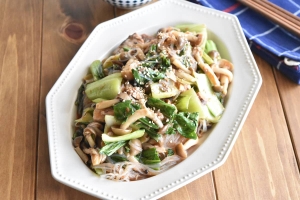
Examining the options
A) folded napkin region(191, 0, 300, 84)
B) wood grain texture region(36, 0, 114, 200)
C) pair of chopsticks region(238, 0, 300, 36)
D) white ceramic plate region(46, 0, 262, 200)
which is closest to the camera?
white ceramic plate region(46, 0, 262, 200)

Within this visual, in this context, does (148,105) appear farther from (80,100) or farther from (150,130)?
(80,100)

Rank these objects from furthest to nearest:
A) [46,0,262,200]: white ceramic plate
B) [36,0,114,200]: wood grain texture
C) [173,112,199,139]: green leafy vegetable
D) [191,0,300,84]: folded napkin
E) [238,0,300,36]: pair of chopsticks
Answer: [238,0,300,36]: pair of chopsticks < [191,0,300,84]: folded napkin < [36,0,114,200]: wood grain texture < [173,112,199,139]: green leafy vegetable < [46,0,262,200]: white ceramic plate

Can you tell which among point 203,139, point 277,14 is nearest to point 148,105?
point 203,139

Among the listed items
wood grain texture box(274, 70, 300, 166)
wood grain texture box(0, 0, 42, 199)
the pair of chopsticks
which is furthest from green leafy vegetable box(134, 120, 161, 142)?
the pair of chopsticks

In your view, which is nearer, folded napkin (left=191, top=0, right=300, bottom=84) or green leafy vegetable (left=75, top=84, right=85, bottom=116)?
green leafy vegetable (left=75, top=84, right=85, bottom=116)

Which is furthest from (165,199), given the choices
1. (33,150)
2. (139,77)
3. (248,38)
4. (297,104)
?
(248,38)

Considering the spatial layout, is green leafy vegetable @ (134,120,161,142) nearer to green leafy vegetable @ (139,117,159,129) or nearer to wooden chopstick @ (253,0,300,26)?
green leafy vegetable @ (139,117,159,129)

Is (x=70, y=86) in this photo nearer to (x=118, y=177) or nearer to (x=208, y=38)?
(x=118, y=177)
